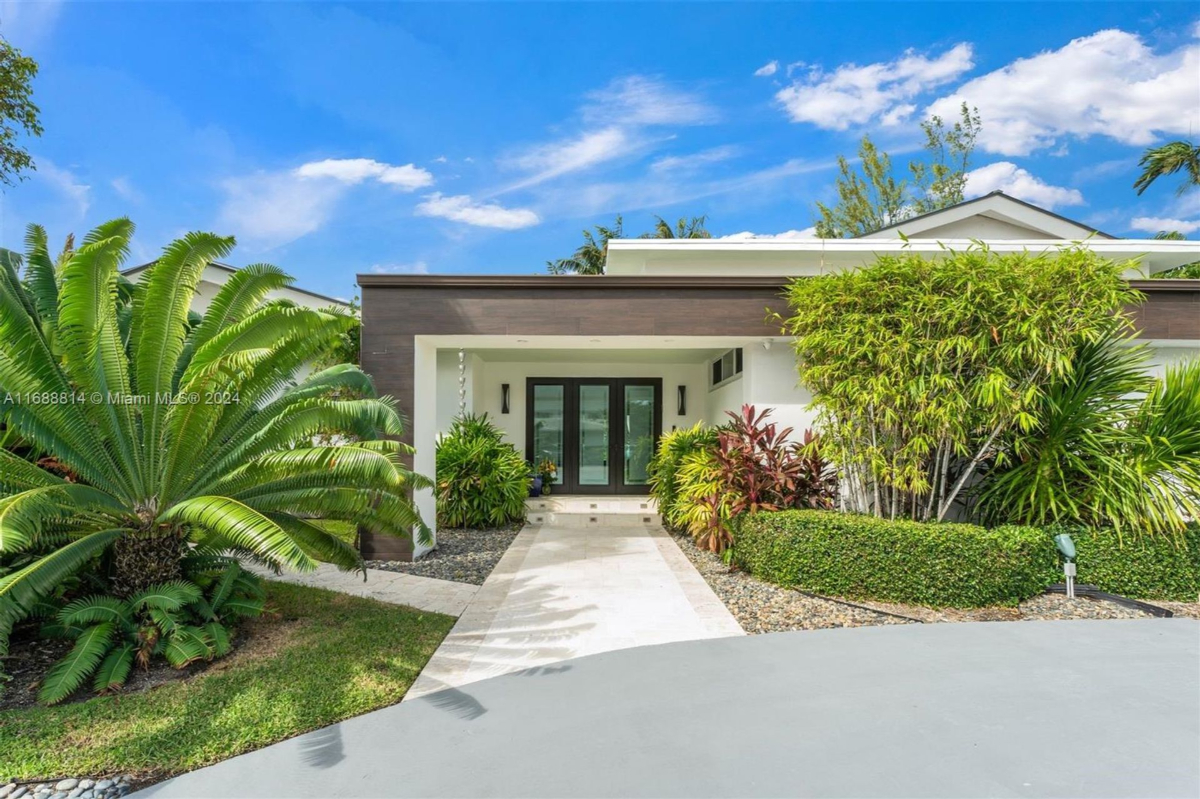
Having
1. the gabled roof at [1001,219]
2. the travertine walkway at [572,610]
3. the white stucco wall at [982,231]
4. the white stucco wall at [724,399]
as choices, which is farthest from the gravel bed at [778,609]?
the white stucco wall at [982,231]

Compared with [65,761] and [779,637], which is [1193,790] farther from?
[65,761]

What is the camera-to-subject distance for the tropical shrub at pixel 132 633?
146 inches

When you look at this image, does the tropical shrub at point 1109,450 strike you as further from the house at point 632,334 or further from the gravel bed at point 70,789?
the gravel bed at point 70,789

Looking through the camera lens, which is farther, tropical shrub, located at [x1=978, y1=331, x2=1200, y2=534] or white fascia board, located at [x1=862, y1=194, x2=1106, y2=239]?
white fascia board, located at [x1=862, y1=194, x2=1106, y2=239]

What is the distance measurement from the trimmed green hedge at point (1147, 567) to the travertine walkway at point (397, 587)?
5.81 meters

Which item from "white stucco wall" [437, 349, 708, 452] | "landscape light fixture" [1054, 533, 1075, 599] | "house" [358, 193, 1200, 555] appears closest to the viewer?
"landscape light fixture" [1054, 533, 1075, 599]

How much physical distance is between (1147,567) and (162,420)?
8297 mm

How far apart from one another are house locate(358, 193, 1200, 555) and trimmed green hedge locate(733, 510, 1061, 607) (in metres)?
2.18

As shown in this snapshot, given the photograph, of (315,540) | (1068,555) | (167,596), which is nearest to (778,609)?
(1068,555)

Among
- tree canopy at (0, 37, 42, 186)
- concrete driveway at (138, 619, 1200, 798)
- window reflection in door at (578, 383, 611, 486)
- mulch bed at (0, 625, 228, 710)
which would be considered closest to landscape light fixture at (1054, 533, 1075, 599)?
concrete driveway at (138, 619, 1200, 798)

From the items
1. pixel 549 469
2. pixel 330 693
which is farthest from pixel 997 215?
pixel 330 693

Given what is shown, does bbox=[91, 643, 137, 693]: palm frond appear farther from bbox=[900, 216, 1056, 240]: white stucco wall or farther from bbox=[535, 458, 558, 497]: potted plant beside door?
bbox=[900, 216, 1056, 240]: white stucco wall

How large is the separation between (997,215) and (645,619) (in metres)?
10.6

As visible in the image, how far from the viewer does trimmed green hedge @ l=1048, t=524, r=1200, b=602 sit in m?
5.81
